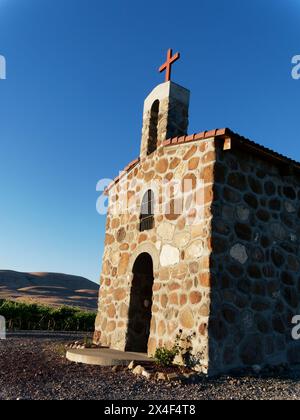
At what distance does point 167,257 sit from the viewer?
272 inches

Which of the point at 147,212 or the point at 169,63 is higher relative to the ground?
the point at 169,63

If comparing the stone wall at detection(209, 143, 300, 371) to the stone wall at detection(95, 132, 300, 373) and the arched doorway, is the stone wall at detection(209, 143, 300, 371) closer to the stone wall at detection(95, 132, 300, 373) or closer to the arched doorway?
the stone wall at detection(95, 132, 300, 373)

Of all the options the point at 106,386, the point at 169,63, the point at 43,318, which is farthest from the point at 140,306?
Answer: the point at 43,318

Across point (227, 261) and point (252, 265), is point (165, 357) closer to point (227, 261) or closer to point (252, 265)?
point (227, 261)

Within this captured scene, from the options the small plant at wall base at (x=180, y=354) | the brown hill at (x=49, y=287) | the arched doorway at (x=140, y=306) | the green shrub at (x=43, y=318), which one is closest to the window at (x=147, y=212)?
the arched doorway at (x=140, y=306)

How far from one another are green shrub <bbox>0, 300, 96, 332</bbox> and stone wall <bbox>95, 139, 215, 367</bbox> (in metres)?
5.23

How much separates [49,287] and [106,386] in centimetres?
4019

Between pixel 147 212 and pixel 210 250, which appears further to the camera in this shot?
pixel 147 212

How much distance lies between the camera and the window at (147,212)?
7770 millimetres

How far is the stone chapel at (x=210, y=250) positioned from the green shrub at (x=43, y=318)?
18.6 feet
